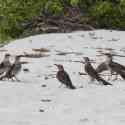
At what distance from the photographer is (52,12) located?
21.3 m

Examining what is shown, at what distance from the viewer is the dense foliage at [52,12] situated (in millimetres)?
20812

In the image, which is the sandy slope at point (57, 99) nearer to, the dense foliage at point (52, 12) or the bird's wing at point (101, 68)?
the bird's wing at point (101, 68)

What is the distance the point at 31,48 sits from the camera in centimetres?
1480

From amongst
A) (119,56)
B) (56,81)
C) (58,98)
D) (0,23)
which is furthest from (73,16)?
(58,98)

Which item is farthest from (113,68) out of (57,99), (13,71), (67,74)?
(57,99)

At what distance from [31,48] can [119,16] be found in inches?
269

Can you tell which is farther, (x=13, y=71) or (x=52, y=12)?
(x=52, y=12)

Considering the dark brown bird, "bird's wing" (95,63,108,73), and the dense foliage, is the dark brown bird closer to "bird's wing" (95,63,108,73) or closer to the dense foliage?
"bird's wing" (95,63,108,73)

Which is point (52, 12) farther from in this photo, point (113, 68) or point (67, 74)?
point (67, 74)

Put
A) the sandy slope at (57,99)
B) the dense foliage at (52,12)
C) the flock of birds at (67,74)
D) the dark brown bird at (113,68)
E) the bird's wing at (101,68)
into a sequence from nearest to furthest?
1. the sandy slope at (57,99)
2. the flock of birds at (67,74)
3. the dark brown bird at (113,68)
4. the bird's wing at (101,68)
5. the dense foliage at (52,12)

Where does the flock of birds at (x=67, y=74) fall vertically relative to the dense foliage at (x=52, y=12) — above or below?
above

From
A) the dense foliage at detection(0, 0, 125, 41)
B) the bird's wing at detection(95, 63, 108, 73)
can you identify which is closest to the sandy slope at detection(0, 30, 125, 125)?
the bird's wing at detection(95, 63, 108, 73)

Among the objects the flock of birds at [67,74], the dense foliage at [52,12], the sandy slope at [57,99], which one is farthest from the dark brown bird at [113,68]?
the dense foliage at [52,12]

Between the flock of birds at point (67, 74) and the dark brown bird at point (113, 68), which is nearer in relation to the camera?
the flock of birds at point (67, 74)
